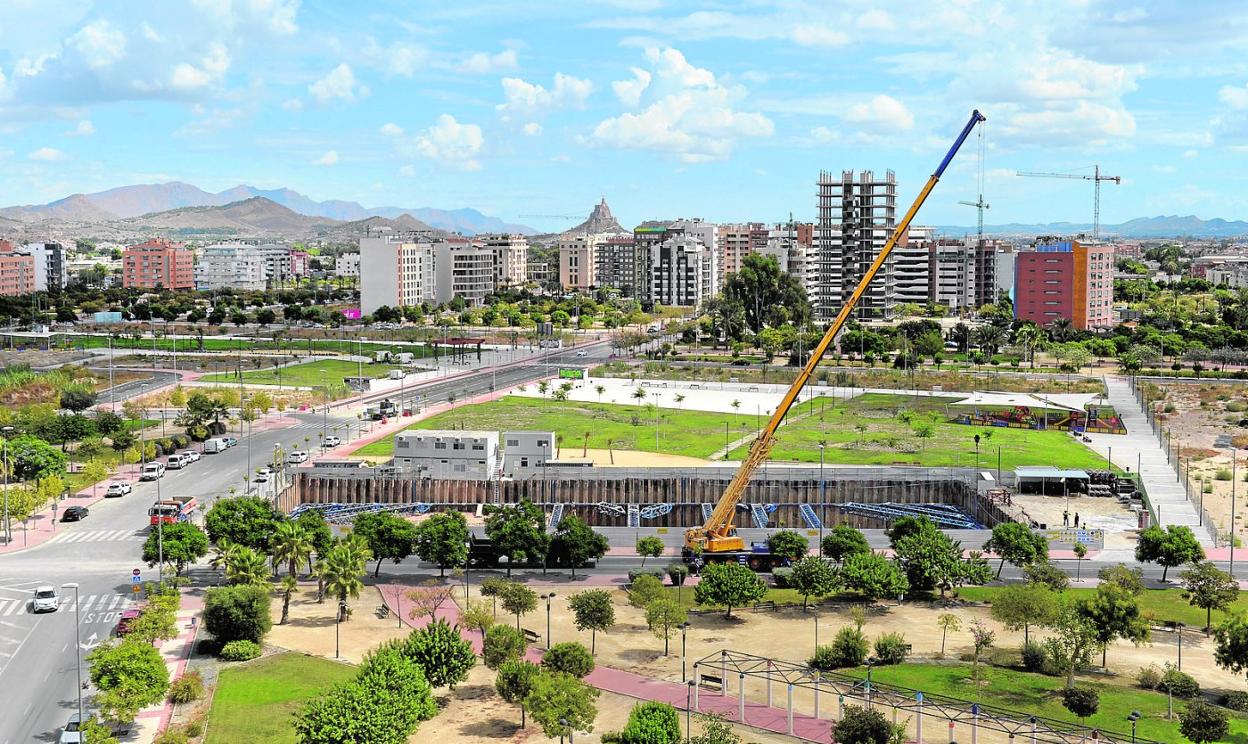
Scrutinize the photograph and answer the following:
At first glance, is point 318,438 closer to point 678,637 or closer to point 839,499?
point 839,499

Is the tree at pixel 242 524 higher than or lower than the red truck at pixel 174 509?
higher

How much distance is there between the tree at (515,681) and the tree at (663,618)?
7.93m

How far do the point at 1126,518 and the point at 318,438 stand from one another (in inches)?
2201

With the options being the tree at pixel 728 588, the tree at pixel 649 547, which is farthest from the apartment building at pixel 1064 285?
the tree at pixel 728 588

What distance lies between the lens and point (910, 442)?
9506cm

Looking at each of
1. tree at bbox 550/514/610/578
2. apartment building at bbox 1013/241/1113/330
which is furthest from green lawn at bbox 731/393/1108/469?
apartment building at bbox 1013/241/1113/330

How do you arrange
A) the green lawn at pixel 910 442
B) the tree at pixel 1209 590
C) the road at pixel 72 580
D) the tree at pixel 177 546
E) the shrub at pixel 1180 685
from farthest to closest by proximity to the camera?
the green lawn at pixel 910 442 < the tree at pixel 177 546 < the tree at pixel 1209 590 < the road at pixel 72 580 < the shrub at pixel 1180 685

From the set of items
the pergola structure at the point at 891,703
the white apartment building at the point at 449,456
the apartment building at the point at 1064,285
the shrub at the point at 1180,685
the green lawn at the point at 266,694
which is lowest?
the green lawn at the point at 266,694

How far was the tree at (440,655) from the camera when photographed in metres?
44.3

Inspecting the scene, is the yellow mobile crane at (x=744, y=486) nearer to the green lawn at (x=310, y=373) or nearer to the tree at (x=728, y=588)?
the tree at (x=728, y=588)

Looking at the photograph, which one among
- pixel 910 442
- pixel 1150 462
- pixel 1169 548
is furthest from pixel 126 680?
pixel 1150 462

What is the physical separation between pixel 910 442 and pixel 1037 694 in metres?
50.8

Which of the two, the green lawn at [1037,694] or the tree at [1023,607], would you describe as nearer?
the green lawn at [1037,694]

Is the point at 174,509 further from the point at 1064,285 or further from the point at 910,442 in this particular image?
the point at 1064,285
